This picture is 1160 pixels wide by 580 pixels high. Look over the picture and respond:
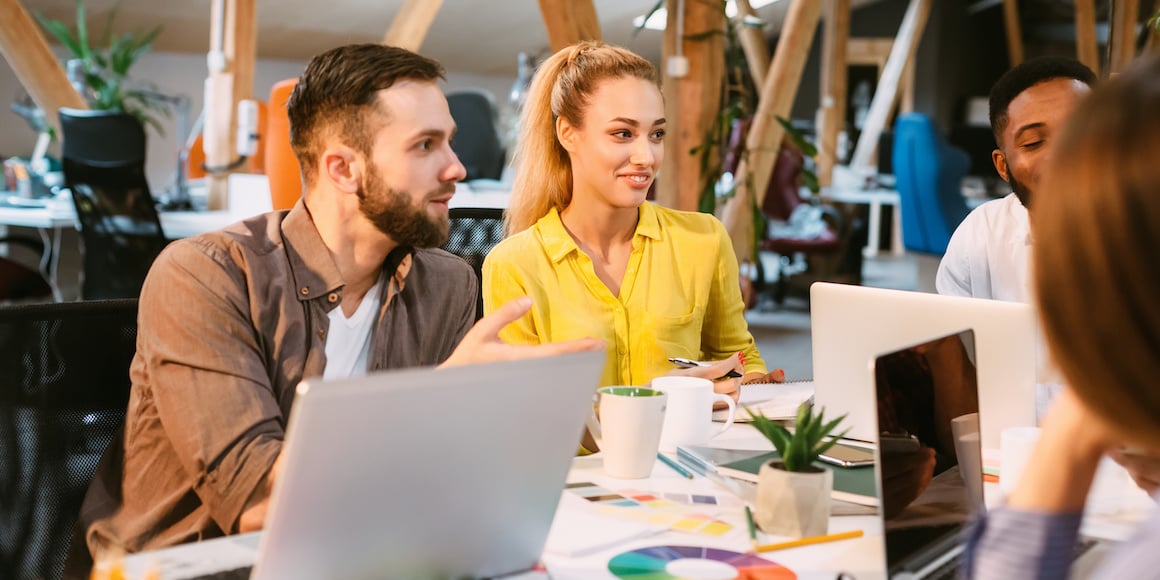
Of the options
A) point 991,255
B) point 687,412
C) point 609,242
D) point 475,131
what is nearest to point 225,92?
point 475,131

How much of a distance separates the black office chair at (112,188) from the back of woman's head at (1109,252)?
4.14 meters

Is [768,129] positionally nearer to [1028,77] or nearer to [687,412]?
[1028,77]

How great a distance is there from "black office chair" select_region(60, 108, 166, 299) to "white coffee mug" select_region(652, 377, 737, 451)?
3.27m

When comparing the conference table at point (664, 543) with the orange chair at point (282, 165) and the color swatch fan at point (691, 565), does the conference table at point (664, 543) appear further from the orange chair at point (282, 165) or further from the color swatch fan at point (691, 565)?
the orange chair at point (282, 165)

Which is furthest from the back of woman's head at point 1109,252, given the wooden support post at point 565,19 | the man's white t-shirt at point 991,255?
the wooden support post at point 565,19

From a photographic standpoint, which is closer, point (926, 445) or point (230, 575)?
point (230, 575)

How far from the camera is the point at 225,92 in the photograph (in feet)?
19.0

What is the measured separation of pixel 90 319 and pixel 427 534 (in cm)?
75

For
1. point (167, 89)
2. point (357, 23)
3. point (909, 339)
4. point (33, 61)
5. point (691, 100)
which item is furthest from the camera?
point (167, 89)

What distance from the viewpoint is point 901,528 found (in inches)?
44.0

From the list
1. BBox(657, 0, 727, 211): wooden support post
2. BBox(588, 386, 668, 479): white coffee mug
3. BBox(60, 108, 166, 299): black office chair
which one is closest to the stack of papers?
BBox(588, 386, 668, 479): white coffee mug

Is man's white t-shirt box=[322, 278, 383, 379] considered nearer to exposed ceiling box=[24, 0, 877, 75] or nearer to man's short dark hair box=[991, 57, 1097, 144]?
man's short dark hair box=[991, 57, 1097, 144]

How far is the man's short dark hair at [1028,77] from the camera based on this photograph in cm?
228

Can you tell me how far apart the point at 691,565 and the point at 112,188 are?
379 centimetres
